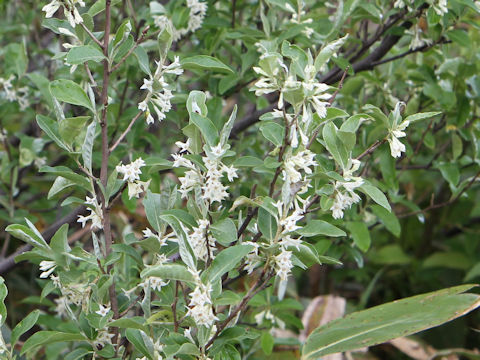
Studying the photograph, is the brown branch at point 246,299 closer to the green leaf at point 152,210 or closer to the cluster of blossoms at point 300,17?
the green leaf at point 152,210

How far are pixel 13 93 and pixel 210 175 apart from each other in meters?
0.92

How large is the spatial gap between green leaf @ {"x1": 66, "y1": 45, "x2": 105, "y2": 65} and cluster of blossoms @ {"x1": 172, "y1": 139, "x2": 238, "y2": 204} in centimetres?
20

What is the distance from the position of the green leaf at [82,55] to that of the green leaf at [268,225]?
37 centimetres

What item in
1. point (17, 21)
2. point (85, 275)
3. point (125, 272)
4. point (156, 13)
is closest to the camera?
point (85, 275)

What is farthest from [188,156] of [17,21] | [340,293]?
[340,293]

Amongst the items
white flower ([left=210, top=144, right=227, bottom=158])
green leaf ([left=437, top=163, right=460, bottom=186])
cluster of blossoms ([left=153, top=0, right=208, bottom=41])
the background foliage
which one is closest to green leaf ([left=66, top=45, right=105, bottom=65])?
A: the background foliage

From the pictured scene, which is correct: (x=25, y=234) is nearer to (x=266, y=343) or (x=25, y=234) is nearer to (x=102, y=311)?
(x=102, y=311)

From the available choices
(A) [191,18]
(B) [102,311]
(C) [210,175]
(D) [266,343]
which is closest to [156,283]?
(B) [102,311]

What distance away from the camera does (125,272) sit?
136cm

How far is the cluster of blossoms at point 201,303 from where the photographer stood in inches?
35.8

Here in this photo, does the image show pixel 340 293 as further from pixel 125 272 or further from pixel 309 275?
pixel 125 272

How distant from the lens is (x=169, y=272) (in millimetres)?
890

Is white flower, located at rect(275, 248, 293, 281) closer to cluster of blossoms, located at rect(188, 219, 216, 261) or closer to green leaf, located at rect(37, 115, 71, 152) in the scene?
cluster of blossoms, located at rect(188, 219, 216, 261)

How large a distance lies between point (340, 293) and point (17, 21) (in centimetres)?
184
